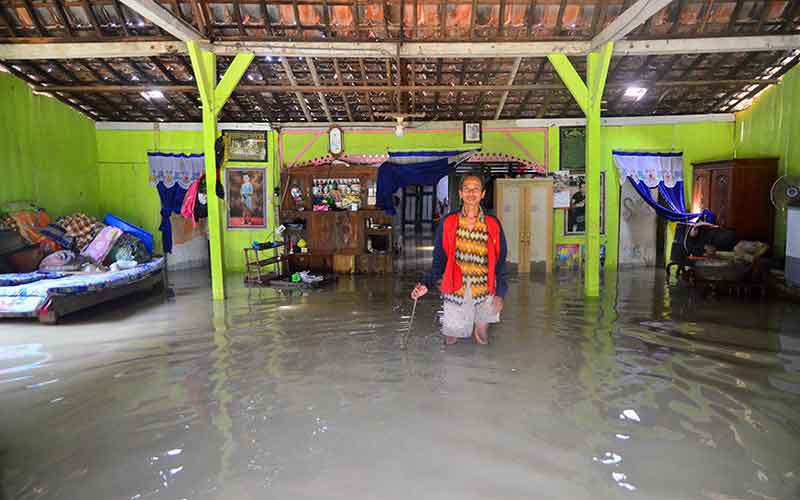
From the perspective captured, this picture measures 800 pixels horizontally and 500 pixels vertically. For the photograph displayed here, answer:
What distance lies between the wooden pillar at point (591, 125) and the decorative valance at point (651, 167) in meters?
3.29

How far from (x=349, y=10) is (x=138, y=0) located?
2.60 meters

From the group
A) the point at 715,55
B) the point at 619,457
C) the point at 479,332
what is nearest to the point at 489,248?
the point at 479,332

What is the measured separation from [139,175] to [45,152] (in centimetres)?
191

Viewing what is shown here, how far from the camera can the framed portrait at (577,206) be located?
34.2 feet

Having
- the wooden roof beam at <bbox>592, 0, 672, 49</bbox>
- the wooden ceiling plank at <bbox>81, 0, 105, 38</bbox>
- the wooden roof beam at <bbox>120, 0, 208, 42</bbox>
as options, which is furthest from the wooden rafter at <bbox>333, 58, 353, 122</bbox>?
the wooden roof beam at <bbox>592, 0, 672, 49</bbox>

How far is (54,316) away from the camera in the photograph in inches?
244

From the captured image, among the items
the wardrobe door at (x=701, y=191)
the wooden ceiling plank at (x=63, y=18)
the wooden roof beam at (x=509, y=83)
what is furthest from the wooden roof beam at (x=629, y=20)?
the wooden ceiling plank at (x=63, y=18)

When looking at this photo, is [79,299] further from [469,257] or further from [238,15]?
[469,257]

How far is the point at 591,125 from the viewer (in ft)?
24.0

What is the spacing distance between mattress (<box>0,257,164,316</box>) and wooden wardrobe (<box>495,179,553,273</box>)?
654cm

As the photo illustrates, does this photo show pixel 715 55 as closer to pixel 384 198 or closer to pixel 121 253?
pixel 384 198

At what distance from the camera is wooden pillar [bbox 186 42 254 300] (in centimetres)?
700

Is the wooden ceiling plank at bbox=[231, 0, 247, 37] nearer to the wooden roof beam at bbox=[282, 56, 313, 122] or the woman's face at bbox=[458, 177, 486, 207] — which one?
the wooden roof beam at bbox=[282, 56, 313, 122]

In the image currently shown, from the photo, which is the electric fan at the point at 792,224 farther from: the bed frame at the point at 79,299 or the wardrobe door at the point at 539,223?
the bed frame at the point at 79,299
